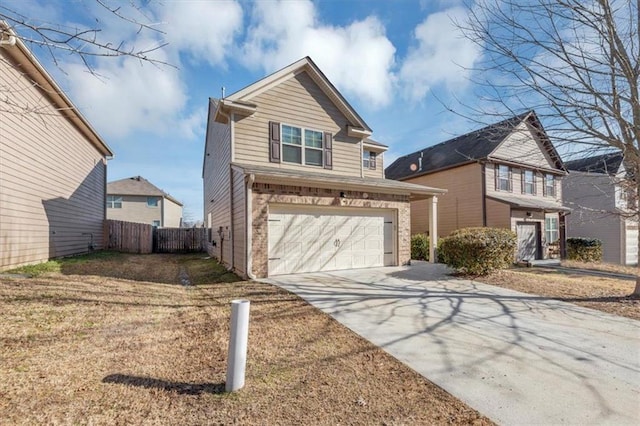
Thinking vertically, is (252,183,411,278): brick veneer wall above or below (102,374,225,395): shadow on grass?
above

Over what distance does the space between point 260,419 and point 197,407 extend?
61 centimetres

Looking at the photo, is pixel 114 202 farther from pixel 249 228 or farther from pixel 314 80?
pixel 249 228

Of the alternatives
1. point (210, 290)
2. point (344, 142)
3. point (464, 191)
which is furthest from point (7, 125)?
point (464, 191)

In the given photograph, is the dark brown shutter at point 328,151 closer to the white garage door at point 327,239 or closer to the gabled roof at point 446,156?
the white garage door at point 327,239

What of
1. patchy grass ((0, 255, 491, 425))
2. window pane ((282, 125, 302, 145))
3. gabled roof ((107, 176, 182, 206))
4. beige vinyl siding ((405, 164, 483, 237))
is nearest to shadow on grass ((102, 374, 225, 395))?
patchy grass ((0, 255, 491, 425))

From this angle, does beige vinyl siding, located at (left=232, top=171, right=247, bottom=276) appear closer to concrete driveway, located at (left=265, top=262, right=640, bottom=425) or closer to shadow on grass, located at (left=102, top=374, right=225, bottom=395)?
concrete driveway, located at (left=265, top=262, right=640, bottom=425)

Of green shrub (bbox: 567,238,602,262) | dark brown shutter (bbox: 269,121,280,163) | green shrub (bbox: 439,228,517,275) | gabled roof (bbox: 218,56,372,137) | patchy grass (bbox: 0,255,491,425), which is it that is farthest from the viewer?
green shrub (bbox: 567,238,602,262)

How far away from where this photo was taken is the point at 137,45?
Answer: 323cm

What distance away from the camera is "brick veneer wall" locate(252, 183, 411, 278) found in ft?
28.1

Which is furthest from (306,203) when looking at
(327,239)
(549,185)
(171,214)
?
(171,214)

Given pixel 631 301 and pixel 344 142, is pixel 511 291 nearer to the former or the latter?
pixel 631 301

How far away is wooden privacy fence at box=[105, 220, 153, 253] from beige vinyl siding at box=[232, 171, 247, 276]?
11616 millimetres

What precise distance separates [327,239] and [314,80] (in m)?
6.10

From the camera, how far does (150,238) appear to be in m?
19.2
